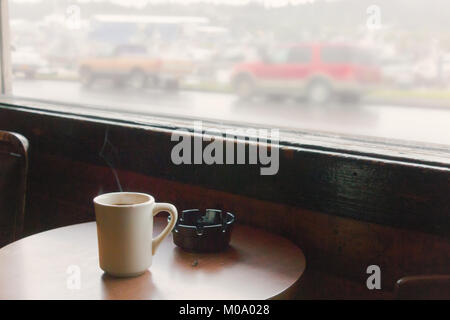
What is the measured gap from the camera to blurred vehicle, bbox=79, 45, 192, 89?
6.79m

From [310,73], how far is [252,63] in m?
0.92

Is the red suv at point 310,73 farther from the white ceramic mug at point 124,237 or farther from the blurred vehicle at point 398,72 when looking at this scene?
the white ceramic mug at point 124,237

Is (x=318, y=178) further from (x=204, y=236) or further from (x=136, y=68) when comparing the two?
(x=136, y=68)

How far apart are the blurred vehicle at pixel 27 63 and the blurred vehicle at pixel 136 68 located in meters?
3.21

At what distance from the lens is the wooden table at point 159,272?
1.01m

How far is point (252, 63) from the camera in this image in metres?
7.68

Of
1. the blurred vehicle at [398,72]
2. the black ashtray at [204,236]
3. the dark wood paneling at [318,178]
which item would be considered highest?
the blurred vehicle at [398,72]

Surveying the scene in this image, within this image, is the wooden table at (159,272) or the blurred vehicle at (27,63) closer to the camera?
the wooden table at (159,272)

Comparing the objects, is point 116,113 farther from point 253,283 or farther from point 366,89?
point 366,89

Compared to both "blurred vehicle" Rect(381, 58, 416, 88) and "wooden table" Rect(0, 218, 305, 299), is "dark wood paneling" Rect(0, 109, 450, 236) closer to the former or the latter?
"wooden table" Rect(0, 218, 305, 299)

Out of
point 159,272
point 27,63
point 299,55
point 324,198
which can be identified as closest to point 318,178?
point 324,198

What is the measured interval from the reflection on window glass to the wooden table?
2.48 meters

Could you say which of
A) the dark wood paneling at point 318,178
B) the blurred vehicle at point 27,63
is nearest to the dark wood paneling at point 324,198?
the dark wood paneling at point 318,178

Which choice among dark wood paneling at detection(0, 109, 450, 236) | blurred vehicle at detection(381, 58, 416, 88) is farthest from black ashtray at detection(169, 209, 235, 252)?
blurred vehicle at detection(381, 58, 416, 88)
